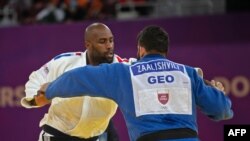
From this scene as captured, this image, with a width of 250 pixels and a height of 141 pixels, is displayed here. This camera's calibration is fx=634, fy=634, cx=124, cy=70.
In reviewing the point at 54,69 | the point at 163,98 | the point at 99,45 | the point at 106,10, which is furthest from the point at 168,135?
the point at 106,10

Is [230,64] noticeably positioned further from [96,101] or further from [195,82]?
[195,82]

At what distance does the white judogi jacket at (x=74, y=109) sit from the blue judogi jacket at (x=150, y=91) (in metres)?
1.19

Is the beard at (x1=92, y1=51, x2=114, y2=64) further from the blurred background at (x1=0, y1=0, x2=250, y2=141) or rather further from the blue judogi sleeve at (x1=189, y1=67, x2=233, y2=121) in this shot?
the blurred background at (x1=0, y1=0, x2=250, y2=141)

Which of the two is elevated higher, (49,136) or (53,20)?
(53,20)

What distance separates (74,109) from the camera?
5.67 meters

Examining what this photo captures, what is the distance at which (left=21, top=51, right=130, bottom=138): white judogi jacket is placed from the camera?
5598mm

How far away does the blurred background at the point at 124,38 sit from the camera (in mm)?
9156

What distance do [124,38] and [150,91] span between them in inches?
226

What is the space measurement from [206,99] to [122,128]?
5529mm

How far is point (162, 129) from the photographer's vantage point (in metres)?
4.19

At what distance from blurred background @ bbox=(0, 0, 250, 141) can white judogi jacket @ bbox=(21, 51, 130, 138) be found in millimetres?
3745

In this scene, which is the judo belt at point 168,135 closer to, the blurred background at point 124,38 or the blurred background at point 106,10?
the blurred background at point 124,38

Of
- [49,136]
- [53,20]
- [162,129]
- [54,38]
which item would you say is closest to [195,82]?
[162,129]

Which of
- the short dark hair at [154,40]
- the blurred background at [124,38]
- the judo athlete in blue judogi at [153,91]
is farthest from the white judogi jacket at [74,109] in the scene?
the blurred background at [124,38]
